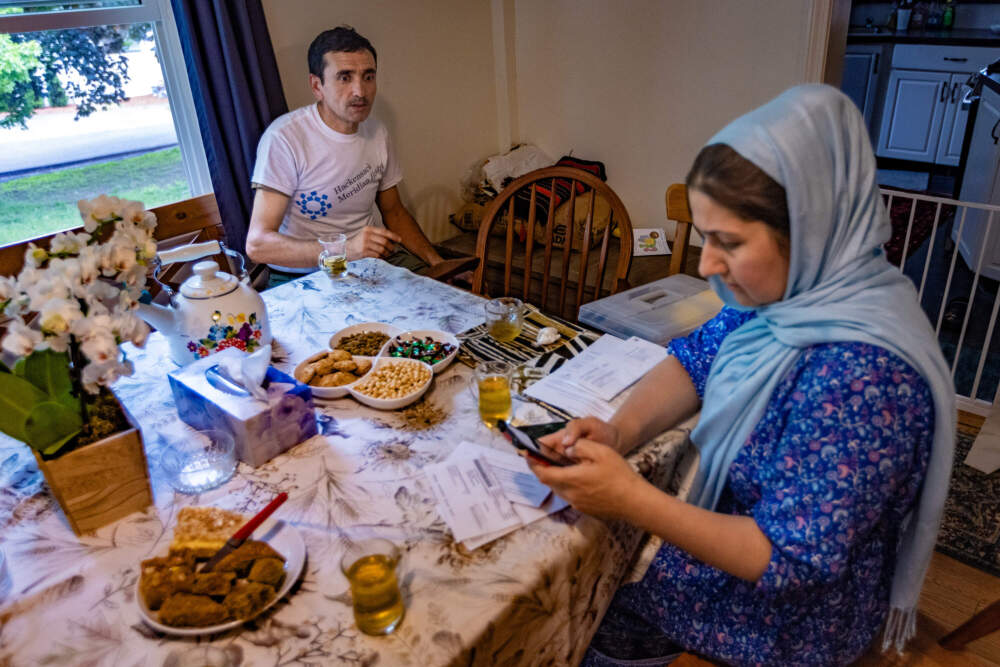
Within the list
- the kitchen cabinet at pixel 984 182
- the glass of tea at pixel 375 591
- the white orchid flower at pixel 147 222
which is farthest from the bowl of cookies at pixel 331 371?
the kitchen cabinet at pixel 984 182

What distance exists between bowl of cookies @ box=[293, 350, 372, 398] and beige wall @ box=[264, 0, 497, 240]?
5.91 feet

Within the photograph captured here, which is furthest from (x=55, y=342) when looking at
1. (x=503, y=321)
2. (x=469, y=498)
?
(x=503, y=321)

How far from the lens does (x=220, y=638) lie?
0.87 meters

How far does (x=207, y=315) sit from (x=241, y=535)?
1.88ft

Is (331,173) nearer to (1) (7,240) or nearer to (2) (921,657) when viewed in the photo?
(1) (7,240)

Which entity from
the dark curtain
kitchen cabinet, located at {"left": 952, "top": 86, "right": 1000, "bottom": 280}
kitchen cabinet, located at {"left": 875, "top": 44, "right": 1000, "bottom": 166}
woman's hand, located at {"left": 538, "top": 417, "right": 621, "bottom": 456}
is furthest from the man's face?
kitchen cabinet, located at {"left": 875, "top": 44, "right": 1000, "bottom": 166}

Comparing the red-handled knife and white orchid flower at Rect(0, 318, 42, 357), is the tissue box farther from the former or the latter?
white orchid flower at Rect(0, 318, 42, 357)

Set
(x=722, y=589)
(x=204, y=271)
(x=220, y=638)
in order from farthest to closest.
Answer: (x=204, y=271), (x=722, y=589), (x=220, y=638)

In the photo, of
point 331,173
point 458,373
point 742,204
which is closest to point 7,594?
point 458,373

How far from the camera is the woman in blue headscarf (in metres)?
0.88

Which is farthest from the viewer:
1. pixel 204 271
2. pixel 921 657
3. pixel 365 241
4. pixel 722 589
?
pixel 365 241

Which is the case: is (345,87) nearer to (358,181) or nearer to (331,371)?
(358,181)

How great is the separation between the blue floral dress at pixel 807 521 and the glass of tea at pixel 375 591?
0.49 m

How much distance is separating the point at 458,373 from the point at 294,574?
23.0 inches
